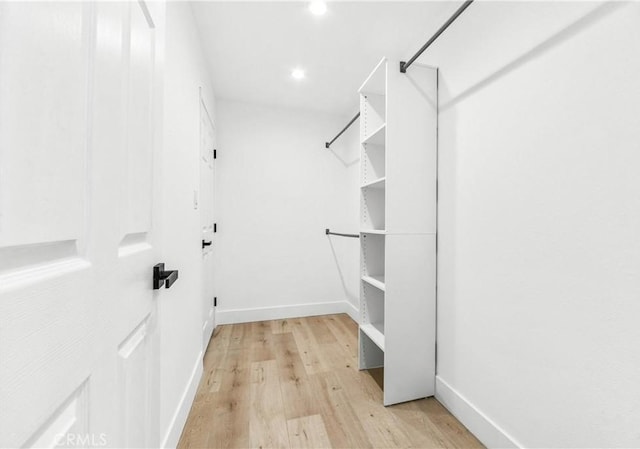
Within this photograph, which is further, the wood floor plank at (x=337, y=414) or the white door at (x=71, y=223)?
the wood floor plank at (x=337, y=414)

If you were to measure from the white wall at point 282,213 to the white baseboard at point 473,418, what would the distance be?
144 centimetres

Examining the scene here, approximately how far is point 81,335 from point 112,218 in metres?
0.22

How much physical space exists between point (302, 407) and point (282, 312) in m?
1.50

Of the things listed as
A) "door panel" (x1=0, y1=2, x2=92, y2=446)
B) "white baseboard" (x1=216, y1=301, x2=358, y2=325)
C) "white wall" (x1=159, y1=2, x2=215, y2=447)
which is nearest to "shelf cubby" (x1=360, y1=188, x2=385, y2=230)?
"white wall" (x1=159, y1=2, x2=215, y2=447)

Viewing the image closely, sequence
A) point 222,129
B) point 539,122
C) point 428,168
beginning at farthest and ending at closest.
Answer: point 222,129, point 428,168, point 539,122

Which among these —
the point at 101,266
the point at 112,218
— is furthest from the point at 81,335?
the point at 112,218

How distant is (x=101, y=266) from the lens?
48 cm

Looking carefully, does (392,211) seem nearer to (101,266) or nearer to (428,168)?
(428,168)

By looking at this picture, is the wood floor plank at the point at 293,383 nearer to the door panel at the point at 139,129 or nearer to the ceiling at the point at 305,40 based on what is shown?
the door panel at the point at 139,129

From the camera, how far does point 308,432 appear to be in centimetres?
139

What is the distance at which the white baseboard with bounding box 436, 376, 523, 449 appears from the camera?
1230mm

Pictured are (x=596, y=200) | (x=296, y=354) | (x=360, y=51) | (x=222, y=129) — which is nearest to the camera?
(x=596, y=200)

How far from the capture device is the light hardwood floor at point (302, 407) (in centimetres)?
134

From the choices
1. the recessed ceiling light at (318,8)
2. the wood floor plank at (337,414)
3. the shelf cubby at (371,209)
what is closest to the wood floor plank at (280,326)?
the wood floor plank at (337,414)
